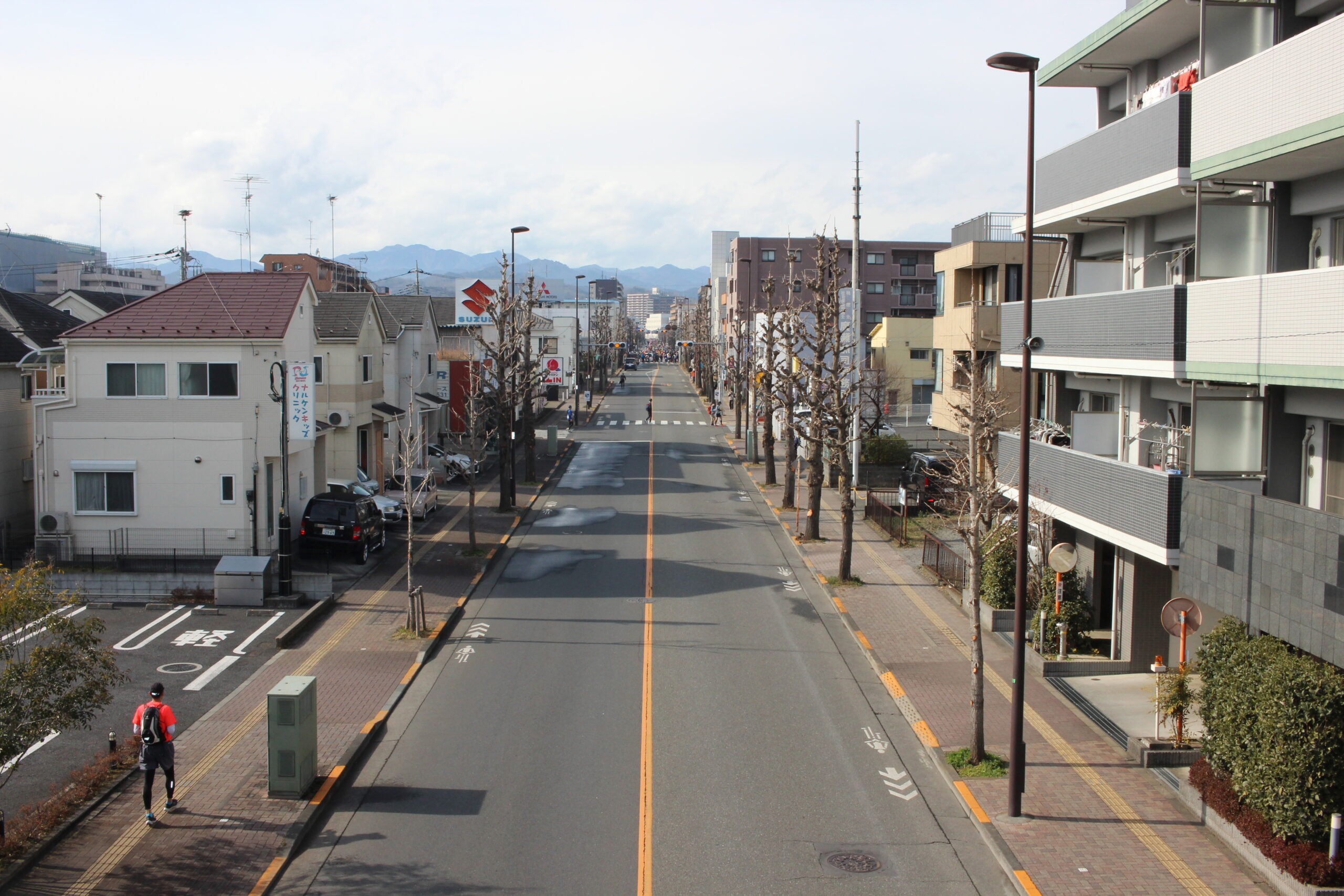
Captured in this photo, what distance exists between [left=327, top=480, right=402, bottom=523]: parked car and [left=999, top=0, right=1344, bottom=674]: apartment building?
784 inches

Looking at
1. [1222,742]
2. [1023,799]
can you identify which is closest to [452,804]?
[1023,799]

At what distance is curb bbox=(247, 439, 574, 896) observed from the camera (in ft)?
37.2

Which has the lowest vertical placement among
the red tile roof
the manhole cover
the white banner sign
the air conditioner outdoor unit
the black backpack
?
the manhole cover

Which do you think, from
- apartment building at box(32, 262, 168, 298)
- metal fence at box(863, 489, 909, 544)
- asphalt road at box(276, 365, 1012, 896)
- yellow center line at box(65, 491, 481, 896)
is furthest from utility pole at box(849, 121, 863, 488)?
apartment building at box(32, 262, 168, 298)

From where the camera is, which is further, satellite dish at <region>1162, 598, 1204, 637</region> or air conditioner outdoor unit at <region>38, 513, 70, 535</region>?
air conditioner outdoor unit at <region>38, 513, 70, 535</region>

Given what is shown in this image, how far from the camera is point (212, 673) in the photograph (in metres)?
18.5

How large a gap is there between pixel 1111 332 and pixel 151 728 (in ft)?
51.8

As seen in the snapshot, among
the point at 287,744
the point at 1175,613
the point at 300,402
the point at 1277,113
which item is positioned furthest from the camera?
the point at 300,402

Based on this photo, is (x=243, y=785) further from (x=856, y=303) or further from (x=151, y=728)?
(x=856, y=303)

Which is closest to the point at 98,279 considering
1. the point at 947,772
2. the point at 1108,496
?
the point at 1108,496

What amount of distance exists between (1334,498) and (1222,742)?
434cm

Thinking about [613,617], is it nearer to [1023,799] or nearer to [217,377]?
[1023,799]

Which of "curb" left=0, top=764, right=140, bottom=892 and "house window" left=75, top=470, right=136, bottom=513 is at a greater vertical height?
"house window" left=75, top=470, right=136, bottom=513

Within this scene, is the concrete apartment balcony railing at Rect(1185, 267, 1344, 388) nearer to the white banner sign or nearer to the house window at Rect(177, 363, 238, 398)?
the white banner sign
